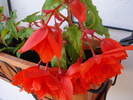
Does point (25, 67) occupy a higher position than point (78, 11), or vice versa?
point (78, 11)

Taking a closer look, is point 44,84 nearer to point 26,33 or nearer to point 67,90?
point 67,90

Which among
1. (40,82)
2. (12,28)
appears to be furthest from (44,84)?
(12,28)

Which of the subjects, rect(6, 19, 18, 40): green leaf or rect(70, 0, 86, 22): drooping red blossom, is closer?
rect(70, 0, 86, 22): drooping red blossom

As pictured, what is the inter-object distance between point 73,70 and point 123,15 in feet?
0.79

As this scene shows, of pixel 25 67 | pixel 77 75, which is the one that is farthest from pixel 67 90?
pixel 25 67

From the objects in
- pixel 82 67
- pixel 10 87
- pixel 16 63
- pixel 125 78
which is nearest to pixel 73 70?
pixel 82 67

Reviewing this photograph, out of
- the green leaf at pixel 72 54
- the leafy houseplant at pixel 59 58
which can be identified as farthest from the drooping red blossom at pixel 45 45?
the green leaf at pixel 72 54

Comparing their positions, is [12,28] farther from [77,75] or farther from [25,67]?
[77,75]

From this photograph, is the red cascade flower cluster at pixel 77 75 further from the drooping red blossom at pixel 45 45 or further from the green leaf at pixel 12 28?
the green leaf at pixel 12 28

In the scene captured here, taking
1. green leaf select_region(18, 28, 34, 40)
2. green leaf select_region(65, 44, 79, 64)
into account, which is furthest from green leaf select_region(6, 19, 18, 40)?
green leaf select_region(65, 44, 79, 64)

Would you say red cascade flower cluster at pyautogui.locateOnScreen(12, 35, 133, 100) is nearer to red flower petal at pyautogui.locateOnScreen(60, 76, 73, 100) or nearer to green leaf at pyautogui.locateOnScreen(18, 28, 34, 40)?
red flower petal at pyautogui.locateOnScreen(60, 76, 73, 100)

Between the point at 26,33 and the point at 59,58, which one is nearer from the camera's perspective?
the point at 59,58

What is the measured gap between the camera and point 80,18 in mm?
175

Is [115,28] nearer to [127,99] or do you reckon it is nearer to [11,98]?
[127,99]
